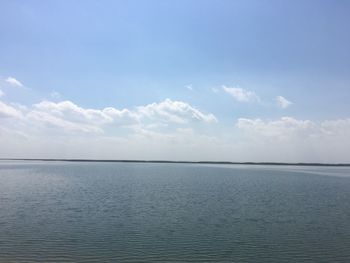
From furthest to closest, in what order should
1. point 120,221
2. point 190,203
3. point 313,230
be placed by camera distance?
1. point 190,203
2. point 120,221
3. point 313,230

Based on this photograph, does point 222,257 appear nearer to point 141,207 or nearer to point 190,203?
point 141,207

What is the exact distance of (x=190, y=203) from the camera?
1592 inches

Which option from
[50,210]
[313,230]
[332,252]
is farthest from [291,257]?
[50,210]

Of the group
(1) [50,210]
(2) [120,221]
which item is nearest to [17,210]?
(1) [50,210]

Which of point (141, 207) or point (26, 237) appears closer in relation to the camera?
point (26, 237)

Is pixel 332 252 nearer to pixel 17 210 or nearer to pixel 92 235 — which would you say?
pixel 92 235

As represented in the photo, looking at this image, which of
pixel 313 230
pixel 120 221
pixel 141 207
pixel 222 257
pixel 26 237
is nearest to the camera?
pixel 222 257

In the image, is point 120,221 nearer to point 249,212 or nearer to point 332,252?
point 249,212

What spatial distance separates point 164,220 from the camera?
96.6 feet

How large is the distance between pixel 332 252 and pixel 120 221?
15528 millimetres

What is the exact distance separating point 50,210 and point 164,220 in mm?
11245

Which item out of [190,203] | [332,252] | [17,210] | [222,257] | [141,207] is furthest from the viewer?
[190,203]

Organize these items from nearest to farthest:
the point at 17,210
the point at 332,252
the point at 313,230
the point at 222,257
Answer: the point at 222,257 → the point at 332,252 → the point at 313,230 → the point at 17,210

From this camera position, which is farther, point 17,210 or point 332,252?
point 17,210
